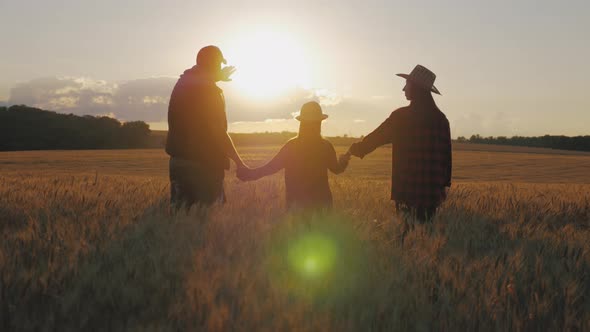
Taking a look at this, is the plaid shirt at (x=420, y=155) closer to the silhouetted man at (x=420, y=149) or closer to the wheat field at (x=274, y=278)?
the silhouetted man at (x=420, y=149)

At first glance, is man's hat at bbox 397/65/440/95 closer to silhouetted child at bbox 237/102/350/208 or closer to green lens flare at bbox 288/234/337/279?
silhouetted child at bbox 237/102/350/208

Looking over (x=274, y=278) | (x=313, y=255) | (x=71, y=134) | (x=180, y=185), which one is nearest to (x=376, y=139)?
(x=180, y=185)

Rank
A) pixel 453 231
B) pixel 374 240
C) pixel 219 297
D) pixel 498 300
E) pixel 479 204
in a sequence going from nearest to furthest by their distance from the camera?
pixel 219 297 → pixel 498 300 → pixel 374 240 → pixel 453 231 → pixel 479 204

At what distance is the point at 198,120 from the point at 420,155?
2794 millimetres

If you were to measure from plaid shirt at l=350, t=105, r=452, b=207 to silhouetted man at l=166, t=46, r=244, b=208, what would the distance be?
224cm

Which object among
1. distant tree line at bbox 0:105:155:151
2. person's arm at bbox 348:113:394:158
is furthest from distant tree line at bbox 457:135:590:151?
person's arm at bbox 348:113:394:158

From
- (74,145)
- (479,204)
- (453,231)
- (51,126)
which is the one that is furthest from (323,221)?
(51,126)

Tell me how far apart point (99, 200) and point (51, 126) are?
66.2 m

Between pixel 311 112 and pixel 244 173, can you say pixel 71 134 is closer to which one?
pixel 244 173

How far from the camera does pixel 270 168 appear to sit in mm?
6375

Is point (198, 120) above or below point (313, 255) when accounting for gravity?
above

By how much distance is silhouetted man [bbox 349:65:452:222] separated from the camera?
21.2 feet

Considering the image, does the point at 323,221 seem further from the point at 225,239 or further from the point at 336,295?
the point at 336,295

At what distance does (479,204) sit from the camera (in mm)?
7055
